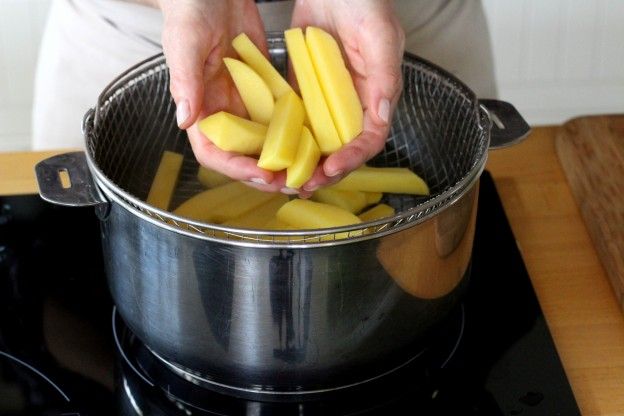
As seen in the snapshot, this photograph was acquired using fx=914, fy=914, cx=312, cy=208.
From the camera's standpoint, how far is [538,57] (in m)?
1.86

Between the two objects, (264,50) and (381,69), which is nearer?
(381,69)

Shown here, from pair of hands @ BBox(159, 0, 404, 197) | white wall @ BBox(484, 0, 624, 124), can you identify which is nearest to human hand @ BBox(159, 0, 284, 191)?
pair of hands @ BBox(159, 0, 404, 197)

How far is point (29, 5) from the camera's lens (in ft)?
5.79

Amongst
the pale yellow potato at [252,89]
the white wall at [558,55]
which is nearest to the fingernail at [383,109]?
the pale yellow potato at [252,89]

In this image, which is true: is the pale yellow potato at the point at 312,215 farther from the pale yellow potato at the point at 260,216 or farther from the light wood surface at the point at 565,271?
the light wood surface at the point at 565,271

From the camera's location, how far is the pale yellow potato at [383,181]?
814mm

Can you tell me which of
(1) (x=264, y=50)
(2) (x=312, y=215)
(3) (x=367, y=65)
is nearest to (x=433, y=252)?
(2) (x=312, y=215)

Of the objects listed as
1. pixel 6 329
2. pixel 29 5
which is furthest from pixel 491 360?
pixel 29 5

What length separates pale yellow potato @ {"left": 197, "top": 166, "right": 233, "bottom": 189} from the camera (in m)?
0.86

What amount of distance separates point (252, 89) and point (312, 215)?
14cm

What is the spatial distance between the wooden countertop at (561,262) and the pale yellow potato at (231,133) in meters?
0.30

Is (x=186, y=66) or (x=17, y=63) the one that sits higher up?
(x=186, y=66)

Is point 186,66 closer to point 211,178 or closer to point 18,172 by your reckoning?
point 211,178

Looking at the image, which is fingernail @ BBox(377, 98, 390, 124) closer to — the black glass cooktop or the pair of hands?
the pair of hands
